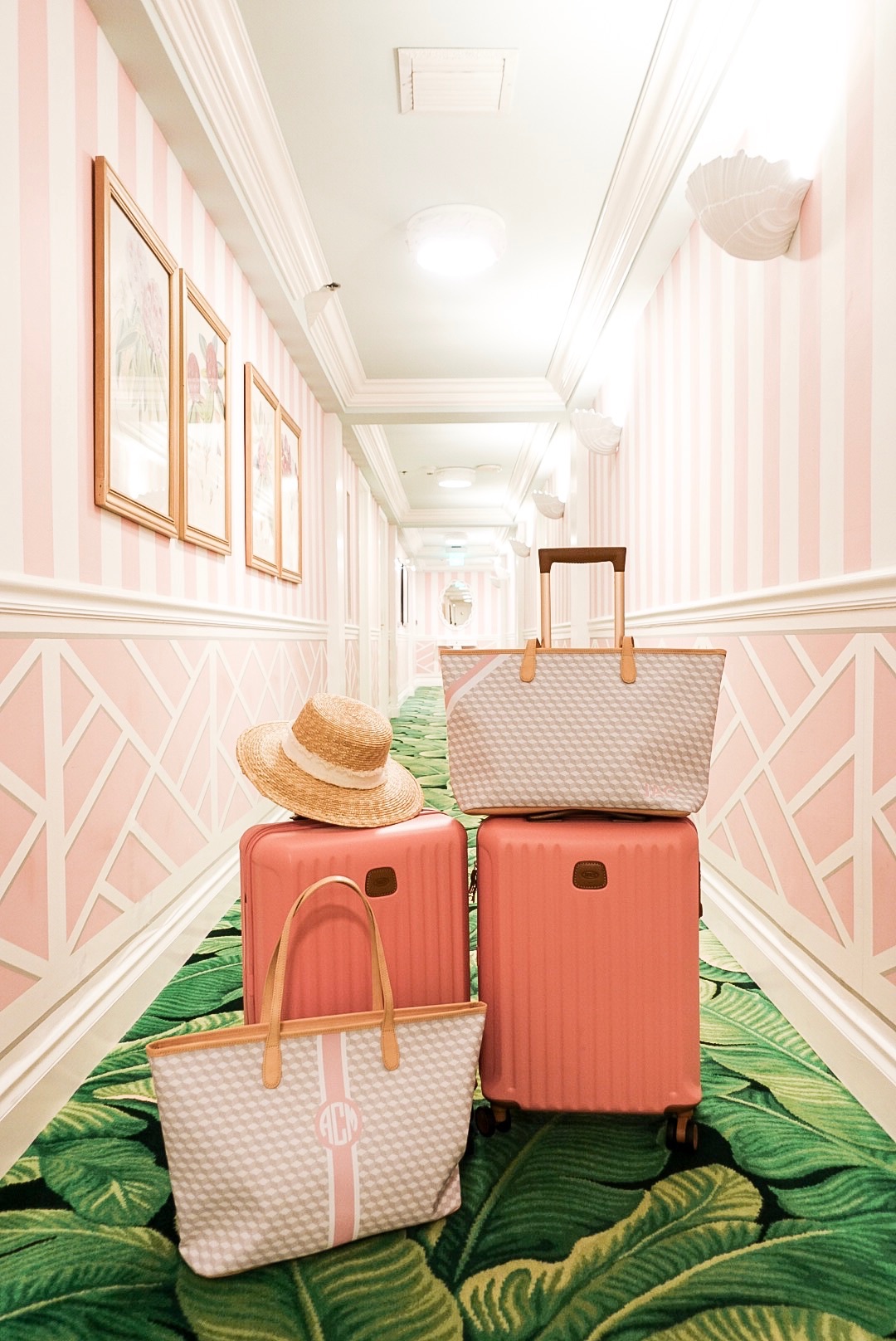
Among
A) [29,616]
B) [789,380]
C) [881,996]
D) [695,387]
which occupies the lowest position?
[881,996]

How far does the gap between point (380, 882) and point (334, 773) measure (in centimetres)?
22

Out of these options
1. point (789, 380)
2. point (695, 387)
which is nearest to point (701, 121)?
point (695, 387)

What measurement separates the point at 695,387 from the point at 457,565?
11.7 m

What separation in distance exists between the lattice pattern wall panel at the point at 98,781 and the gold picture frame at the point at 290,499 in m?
1.16

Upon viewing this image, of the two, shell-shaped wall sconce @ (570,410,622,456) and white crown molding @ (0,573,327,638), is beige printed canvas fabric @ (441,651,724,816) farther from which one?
shell-shaped wall sconce @ (570,410,622,456)

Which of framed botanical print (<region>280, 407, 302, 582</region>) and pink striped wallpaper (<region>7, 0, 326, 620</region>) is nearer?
pink striped wallpaper (<region>7, 0, 326, 620</region>)

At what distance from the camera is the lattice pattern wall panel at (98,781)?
1.32 meters

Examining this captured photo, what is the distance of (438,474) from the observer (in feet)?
25.7

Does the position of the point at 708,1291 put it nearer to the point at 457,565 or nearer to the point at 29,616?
the point at 29,616

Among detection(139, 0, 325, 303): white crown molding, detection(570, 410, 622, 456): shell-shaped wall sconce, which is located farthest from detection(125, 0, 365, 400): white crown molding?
detection(570, 410, 622, 456): shell-shaped wall sconce

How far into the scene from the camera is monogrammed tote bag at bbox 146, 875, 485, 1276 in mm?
966

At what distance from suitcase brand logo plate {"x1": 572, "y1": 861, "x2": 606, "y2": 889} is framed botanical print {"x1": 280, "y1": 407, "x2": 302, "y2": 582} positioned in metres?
2.71

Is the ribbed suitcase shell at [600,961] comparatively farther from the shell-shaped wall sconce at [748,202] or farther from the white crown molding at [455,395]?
the white crown molding at [455,395]

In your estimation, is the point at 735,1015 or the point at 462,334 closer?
the point at 735,1015
